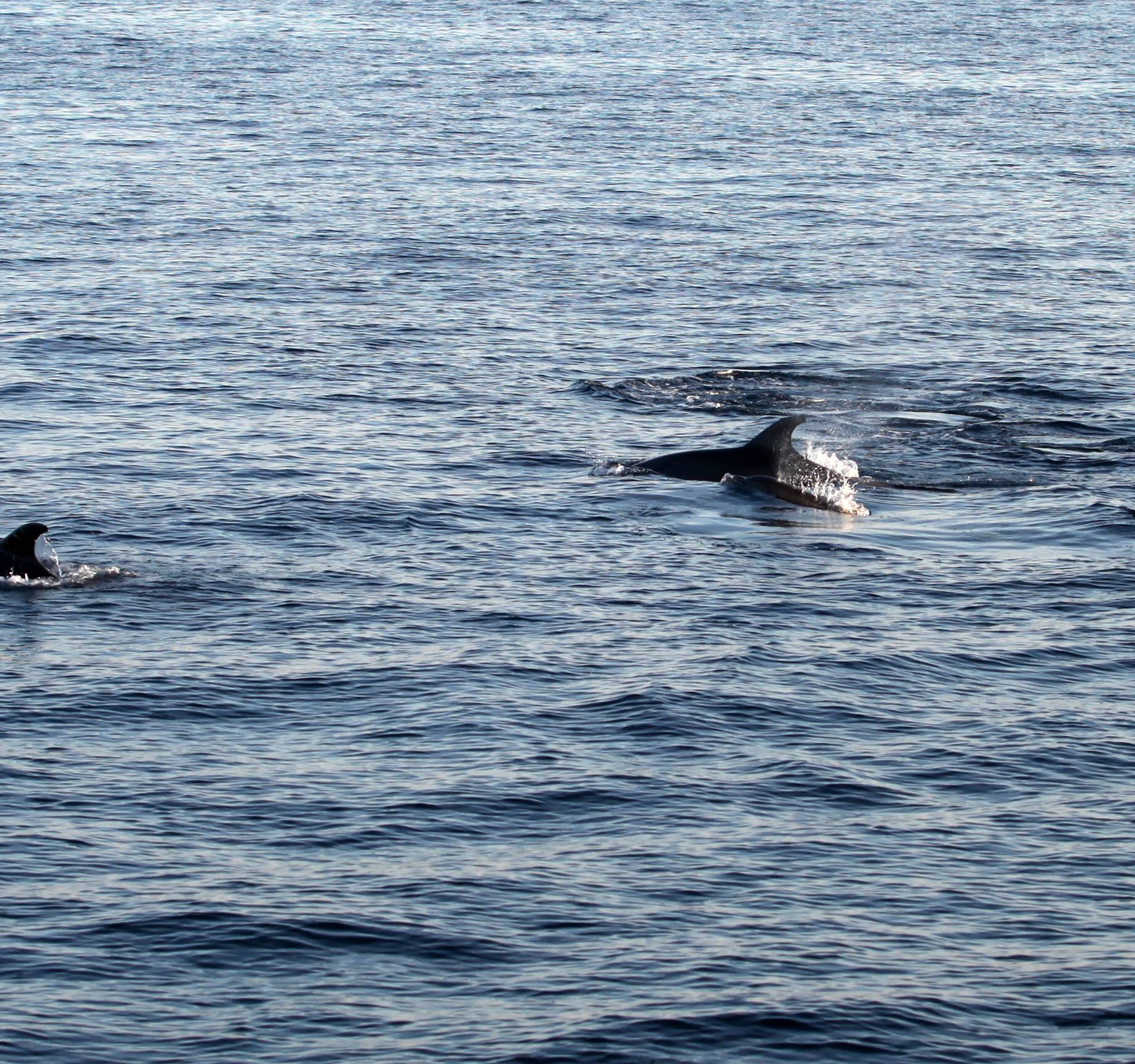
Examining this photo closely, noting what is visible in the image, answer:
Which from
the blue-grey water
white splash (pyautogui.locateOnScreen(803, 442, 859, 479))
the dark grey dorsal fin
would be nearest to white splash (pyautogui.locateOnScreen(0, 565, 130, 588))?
the blue-grey water

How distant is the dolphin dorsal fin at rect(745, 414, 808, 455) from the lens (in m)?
29.0

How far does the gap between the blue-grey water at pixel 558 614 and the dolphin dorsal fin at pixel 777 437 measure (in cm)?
98

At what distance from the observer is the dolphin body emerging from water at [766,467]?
29.0m

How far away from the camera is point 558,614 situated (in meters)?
23.7

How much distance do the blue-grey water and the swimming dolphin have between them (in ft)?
0.82

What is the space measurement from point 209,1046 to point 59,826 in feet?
13.1

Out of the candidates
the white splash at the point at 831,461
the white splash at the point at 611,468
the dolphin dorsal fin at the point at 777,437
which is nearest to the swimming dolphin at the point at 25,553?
the white splash at the point at 611,468

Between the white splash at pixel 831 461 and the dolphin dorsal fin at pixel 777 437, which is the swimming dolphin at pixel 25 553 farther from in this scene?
the white splash at pixel 831 461

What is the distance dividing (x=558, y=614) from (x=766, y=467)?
6592 millimetres

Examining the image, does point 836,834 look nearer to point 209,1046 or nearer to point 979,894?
point 979,894

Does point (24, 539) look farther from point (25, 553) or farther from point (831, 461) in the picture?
point (831, 461)

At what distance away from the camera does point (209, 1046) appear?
1465cm

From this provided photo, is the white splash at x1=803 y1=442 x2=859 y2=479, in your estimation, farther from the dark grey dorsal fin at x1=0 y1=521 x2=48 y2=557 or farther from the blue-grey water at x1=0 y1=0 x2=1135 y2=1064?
the dark grey dorsal fin at x1=0 y1=521 x2=48 y2=557

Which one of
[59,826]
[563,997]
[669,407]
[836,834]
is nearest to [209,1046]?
[563,997]
